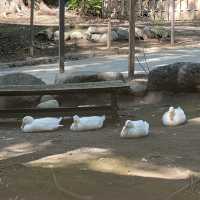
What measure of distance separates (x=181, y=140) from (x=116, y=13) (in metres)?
26.5

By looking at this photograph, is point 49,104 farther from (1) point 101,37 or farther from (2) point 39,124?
(1) point 101,37

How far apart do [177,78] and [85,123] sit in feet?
8.06

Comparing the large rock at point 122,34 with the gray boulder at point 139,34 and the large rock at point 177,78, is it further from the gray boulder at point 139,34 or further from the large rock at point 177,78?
the large rock at point 177,78

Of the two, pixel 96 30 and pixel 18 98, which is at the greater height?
pixel 96 30

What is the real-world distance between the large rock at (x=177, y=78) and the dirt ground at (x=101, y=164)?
1279 mm

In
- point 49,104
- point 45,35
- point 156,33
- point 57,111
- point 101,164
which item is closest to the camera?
point 101,164

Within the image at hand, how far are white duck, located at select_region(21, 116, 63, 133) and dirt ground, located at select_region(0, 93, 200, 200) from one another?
0.10 m

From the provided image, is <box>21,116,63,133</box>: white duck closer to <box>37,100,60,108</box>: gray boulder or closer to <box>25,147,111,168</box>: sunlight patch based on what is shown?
<box>37,100,60,108</box>: gray boulder

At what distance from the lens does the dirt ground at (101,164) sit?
4.64 m

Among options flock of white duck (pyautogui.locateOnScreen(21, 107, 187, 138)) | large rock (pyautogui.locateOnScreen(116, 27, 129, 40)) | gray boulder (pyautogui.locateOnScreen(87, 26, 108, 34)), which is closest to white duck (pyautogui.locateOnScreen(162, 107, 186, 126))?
flock of white duck (pyautogui.locateOnScreen(21, 107, 187, 138))

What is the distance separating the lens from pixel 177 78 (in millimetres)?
9414

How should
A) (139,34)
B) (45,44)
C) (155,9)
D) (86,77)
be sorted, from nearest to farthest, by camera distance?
1. (86,77)
2. (45,44)
3. (139,34)
4. (155,9)

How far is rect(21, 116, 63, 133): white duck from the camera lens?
7523mm

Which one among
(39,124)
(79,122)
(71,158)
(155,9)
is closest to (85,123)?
(79,122)
